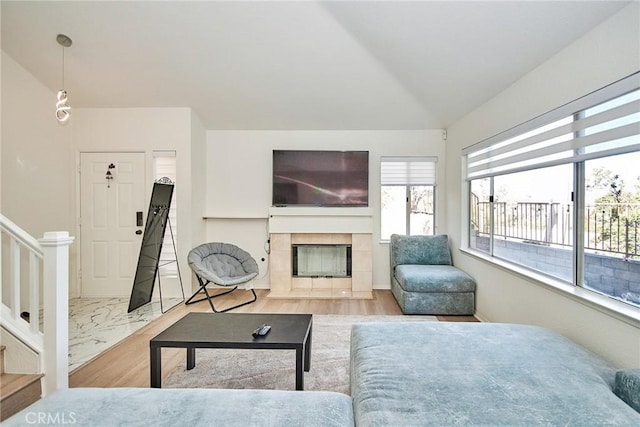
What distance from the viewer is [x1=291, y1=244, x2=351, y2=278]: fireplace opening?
4.73 metres

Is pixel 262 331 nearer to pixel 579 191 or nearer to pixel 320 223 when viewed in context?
pixel 579 191

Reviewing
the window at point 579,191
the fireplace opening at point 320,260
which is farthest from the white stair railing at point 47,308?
the window at point 579,191

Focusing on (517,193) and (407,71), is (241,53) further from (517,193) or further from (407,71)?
(517,193)

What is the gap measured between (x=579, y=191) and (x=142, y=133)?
15.7ft

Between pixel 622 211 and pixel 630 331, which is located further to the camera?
pixel 622 211

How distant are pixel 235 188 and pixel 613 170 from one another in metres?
4.23

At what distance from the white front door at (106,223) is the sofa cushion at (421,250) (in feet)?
11.5

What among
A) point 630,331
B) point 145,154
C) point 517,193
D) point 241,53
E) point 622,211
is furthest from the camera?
point 145,154

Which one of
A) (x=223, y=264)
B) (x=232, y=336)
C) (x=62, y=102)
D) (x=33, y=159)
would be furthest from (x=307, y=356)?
(x=33, y=159)

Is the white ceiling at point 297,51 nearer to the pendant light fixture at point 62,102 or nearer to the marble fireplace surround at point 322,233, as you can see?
the pendant light fixture at point 62,102

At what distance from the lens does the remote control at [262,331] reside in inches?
80.1

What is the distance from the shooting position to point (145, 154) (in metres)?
4.32

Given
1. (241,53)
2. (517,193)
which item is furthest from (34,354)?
(517,193)

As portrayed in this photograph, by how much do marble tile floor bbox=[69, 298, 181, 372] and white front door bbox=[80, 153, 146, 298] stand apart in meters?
0.35
